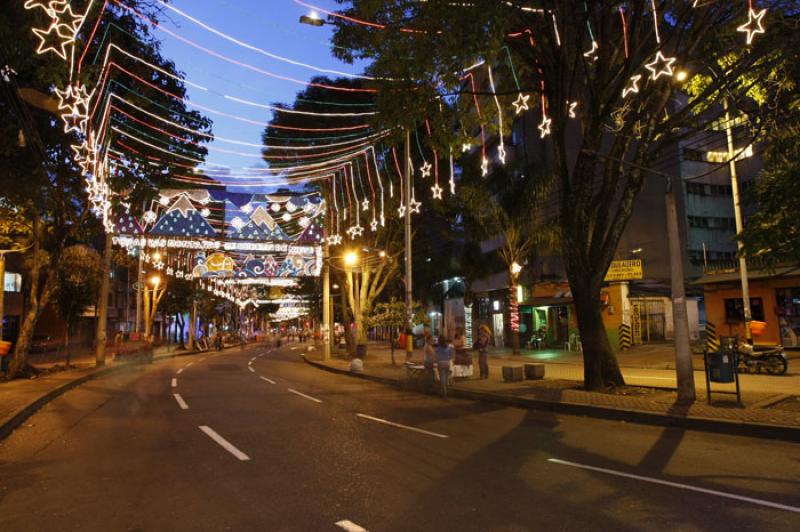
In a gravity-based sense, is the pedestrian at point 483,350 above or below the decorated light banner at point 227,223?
below

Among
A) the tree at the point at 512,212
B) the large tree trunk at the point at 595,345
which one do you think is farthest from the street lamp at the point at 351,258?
the large tree trunk at the point at 595,345

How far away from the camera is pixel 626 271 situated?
99.9 ft

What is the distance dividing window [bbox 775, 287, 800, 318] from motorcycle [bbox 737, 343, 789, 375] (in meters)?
8.77

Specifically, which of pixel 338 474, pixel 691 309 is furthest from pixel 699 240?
pixel 338 474

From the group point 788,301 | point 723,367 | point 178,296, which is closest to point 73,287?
point 723,367

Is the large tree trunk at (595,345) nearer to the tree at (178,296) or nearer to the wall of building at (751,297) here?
the wall of building at (751,297)

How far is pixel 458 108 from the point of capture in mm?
15664

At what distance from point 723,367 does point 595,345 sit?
3398 millimetres

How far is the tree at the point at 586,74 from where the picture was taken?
40.4ft

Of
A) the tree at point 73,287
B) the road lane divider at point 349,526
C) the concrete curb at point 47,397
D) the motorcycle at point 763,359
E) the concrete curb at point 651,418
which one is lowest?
the concrete curb at point 651,418

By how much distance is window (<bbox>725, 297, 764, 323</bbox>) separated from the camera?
2670 cm

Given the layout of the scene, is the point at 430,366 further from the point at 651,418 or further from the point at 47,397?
the point at 47,397

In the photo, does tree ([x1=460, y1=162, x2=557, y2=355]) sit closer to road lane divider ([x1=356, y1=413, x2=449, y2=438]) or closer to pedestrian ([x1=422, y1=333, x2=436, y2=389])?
pedestrian ([x1=422, y1=333, x2=436, y2=389])

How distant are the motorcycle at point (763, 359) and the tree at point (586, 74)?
7.10 metres
